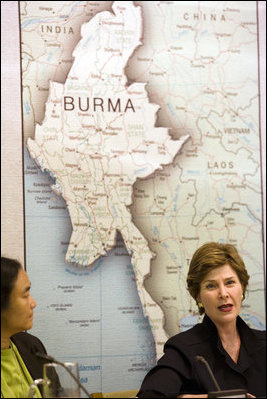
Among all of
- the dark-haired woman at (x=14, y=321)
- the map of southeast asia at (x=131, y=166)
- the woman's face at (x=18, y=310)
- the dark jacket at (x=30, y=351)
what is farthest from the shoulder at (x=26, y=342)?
the map of southeast asia at (x=131, y=166)

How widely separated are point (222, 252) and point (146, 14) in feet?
4.67

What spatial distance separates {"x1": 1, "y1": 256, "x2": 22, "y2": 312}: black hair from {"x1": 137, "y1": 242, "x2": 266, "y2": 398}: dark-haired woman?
0.63 metres

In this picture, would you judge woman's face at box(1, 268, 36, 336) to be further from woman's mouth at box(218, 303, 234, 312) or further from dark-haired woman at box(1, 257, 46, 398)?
woman's mouth at box(218, 303, 234, 312)

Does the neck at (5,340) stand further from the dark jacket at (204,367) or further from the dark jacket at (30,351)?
the dark jacket at (204,367)

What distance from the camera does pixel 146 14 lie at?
342 centimetres

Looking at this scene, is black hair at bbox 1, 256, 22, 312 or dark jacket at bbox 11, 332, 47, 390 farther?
dark jacket at bbox 11, 332, 47, 390

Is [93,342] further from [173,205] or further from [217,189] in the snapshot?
[217,189]

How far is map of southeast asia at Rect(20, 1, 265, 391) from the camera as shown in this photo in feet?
10.6

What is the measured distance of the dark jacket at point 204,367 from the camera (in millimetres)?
2438

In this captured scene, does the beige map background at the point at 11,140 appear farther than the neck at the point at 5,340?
Yes

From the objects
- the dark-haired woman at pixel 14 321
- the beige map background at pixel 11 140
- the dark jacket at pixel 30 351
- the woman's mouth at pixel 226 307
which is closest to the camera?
the dark-haired woman at pixel 14 321

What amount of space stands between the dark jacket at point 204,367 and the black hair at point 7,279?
63 centimetres

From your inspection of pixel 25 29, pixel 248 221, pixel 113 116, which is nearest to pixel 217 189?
pixel 248 221

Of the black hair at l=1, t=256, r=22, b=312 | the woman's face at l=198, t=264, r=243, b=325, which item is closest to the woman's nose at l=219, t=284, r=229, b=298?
the woman's face at l=198, t=264, r=243, b=325
